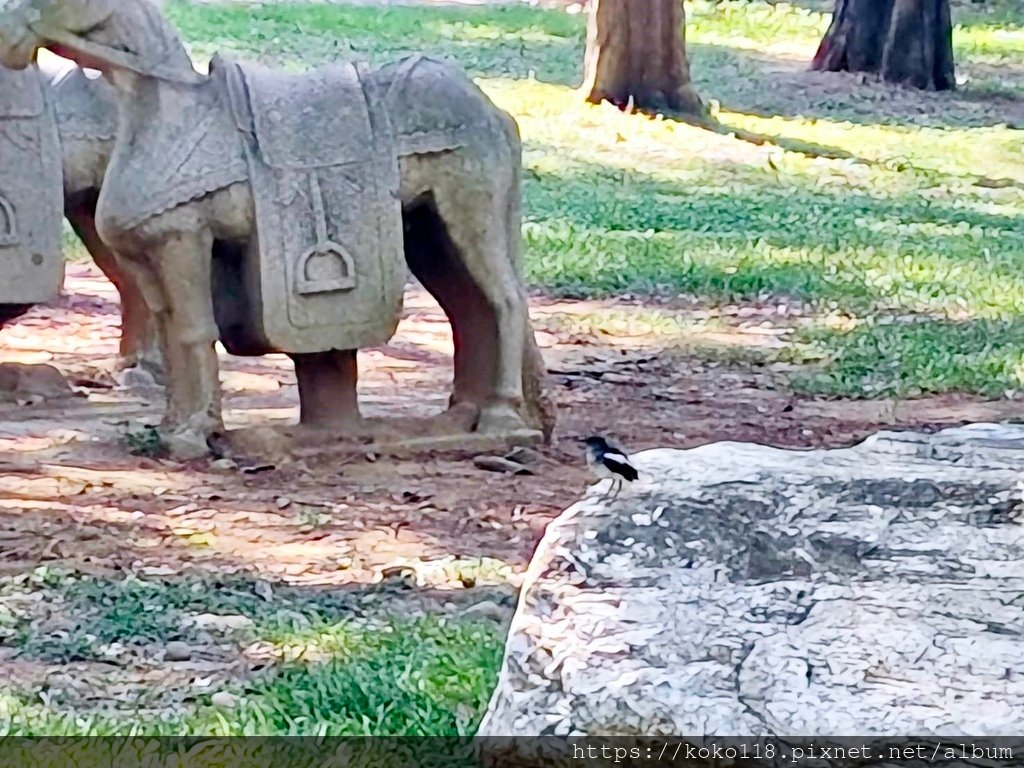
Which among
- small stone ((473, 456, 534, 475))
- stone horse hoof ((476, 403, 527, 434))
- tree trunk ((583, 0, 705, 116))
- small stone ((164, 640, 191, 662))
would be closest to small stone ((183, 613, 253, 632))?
small stone ((164, 640, 191, 662))

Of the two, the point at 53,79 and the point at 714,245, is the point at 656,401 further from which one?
the point at 714,245

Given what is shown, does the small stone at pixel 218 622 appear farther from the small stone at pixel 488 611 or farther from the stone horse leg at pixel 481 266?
the stone horse leg at pixel 481 266

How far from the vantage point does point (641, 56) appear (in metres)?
17.3

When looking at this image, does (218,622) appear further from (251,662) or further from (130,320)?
(130,320)

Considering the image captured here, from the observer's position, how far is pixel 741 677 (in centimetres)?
338

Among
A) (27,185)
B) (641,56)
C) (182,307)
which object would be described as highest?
(27,185)

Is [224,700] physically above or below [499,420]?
above

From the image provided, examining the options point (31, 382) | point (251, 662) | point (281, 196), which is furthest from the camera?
point (31, 382)

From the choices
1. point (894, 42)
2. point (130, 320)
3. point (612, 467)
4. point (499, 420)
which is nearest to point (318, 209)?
point (499, 420)

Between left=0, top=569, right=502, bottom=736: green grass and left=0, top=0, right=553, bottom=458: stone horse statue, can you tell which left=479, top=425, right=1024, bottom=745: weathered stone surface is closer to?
left=0, top=569, right=502, bottom=736: green grass

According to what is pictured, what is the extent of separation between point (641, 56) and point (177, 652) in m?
12.9

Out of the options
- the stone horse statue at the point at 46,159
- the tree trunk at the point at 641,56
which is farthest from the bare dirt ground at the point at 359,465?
the tree trunk at the point at 641,56

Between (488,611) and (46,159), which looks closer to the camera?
(488,611)

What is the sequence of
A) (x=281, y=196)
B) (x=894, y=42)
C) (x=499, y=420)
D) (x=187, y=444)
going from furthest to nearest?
(x=894, y=42)
(x=499, y=420)
(x=187, y=444)
(x=281, y=196)
